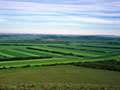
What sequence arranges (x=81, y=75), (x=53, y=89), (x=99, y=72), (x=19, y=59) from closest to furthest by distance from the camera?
(x=53, y=89), (x=81, y=75), (x=99, y=72), (x=19, y=59)

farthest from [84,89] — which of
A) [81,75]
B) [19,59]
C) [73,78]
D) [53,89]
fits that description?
[19,59]

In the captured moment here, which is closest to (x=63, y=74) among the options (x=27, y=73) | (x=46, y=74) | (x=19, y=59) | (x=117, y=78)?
(x=46, y=74)

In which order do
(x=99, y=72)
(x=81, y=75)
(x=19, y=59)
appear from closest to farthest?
(x=81, y=75) < (x=99, y=72) < (x=19, y=59)

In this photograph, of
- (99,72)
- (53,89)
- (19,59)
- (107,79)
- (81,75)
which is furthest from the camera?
(19,59)

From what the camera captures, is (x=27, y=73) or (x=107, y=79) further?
(x=27, y=73)

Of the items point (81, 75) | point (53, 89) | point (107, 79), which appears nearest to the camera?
point (53, 89)

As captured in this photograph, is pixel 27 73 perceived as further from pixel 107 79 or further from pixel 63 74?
pixel 107 79

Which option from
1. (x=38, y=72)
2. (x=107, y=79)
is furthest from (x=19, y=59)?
(x=107, y=79)

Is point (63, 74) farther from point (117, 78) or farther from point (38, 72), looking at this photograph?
point (117, 78)

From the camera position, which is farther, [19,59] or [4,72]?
[19,59]
